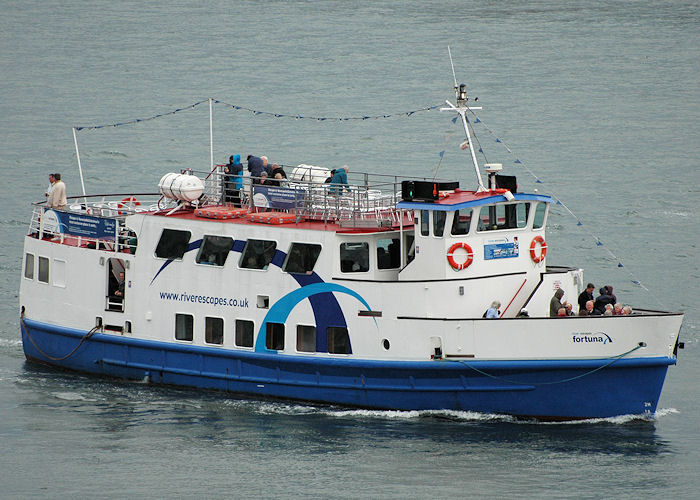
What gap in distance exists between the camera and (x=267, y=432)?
82.2 ft

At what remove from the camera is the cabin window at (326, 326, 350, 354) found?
85.1 ft

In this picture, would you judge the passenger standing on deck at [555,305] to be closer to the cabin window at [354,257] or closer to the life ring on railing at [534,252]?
the life ring on railing at [534,252]

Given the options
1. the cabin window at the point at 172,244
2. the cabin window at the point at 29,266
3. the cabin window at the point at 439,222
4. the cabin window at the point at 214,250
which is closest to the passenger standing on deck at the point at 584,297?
the cabin window at the point at 439,222

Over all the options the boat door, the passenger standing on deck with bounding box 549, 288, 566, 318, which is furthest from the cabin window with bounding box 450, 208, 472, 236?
the boat door

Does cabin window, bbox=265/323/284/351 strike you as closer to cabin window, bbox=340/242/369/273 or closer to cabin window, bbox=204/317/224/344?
cabin window, bbox=204/317/224/344

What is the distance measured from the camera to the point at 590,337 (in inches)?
957

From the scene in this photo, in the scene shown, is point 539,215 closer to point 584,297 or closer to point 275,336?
point 584,297

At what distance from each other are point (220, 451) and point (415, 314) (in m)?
4.73

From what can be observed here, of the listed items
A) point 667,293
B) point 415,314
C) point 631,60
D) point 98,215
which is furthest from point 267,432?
point 631,60

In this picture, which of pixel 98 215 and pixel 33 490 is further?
pixel 98 215

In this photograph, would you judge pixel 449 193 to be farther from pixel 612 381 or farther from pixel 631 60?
pixel 631 60

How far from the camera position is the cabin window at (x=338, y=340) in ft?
85.1

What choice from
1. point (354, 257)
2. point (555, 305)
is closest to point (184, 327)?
point (354, 257)

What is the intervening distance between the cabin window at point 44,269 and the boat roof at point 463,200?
371 inches
